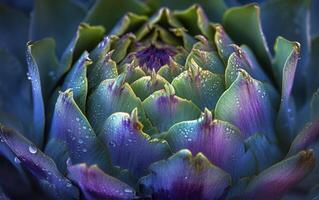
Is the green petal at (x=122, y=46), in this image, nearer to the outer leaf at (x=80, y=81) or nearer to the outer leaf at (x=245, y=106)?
the outer leaf at (x=80, y=81)

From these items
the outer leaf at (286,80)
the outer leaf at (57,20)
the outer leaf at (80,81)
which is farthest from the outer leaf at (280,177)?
the outer leaf at (57,20)

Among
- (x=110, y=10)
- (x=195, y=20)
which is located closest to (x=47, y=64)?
(x=110, y=10)

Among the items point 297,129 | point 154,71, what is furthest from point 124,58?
point 297,129

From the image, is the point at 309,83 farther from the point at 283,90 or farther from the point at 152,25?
the point at 152,25

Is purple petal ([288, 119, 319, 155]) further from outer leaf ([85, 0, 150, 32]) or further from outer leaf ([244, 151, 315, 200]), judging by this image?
outer leaf ([85, 0, 150, 32])

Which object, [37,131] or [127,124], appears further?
[37,131]

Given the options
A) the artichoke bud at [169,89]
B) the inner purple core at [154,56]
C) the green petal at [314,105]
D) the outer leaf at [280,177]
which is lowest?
the outer leaf at [280,177]
